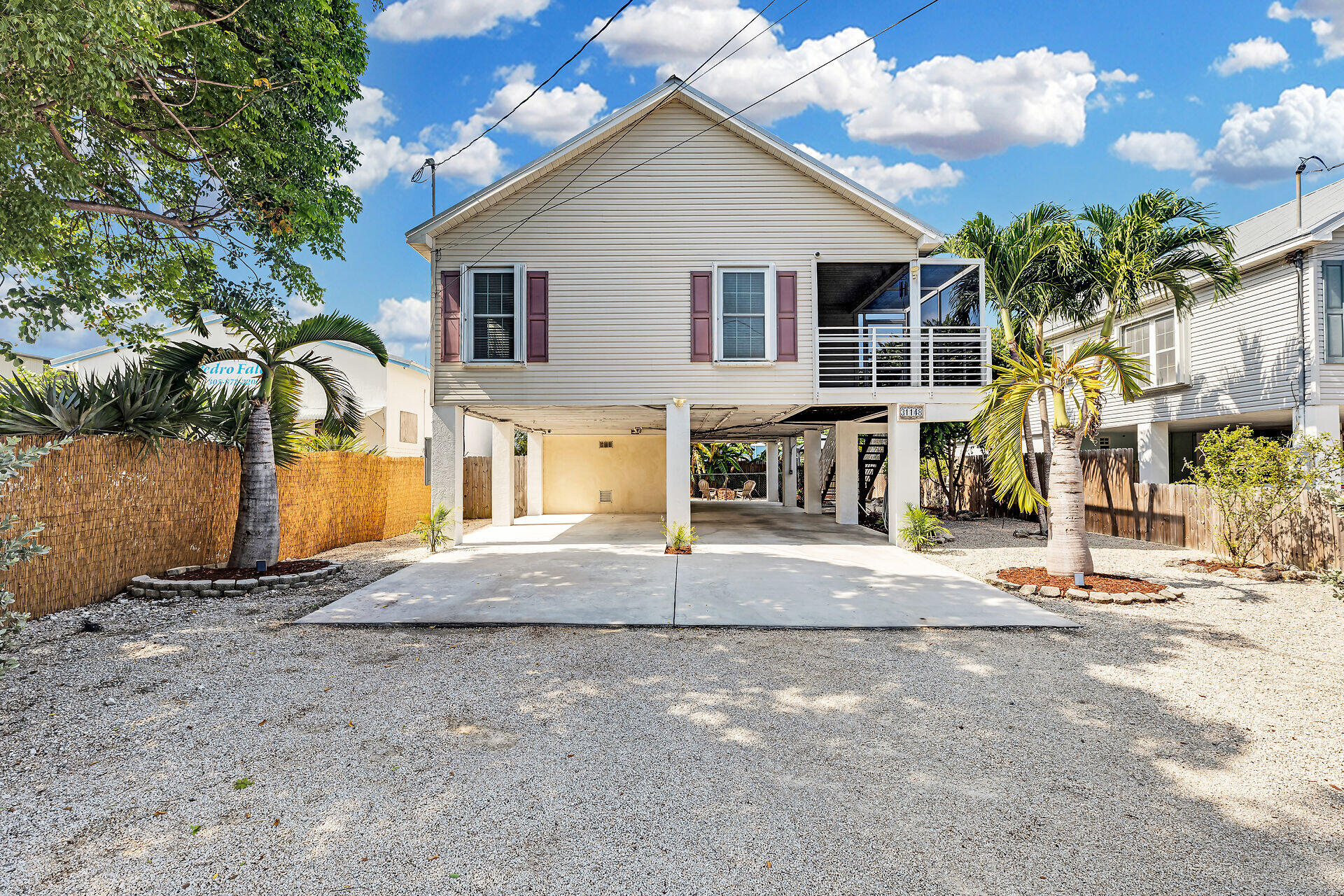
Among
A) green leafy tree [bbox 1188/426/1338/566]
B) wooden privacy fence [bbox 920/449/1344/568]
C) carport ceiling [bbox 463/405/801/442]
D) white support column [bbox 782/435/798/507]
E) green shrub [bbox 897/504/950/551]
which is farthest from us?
white support column [bbox 782/435/798/507]

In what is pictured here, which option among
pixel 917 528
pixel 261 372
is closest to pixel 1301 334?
pixel 917 528

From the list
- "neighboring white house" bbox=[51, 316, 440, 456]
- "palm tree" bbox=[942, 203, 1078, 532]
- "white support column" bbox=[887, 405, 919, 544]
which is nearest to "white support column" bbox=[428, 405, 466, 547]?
"white support column" bbox=[887, 405, 919, 544]

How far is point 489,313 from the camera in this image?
10703mm

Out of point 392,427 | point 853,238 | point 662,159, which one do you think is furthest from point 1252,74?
point 392,427

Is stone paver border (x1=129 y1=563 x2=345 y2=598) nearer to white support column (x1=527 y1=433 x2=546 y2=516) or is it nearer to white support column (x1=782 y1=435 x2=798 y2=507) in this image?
white support column (x1=527 y1=433 x2=546 y2=516)

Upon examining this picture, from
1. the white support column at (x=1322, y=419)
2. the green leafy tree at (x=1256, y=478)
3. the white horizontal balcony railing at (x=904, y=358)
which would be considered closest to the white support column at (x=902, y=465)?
the white horizontal balcony railing at (x=904, y=358)

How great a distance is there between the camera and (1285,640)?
5.52 metres

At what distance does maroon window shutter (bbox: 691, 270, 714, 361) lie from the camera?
34.9ft

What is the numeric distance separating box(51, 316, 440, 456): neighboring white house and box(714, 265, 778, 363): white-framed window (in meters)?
11.7

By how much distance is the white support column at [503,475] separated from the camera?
14.6 meters

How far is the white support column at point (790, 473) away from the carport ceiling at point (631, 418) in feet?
5.19

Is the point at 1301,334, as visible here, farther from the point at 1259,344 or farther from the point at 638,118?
the point at 638,118

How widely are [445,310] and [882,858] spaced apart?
10250 millimetres

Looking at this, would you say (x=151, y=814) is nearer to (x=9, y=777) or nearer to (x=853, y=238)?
(x=9, y=777)
